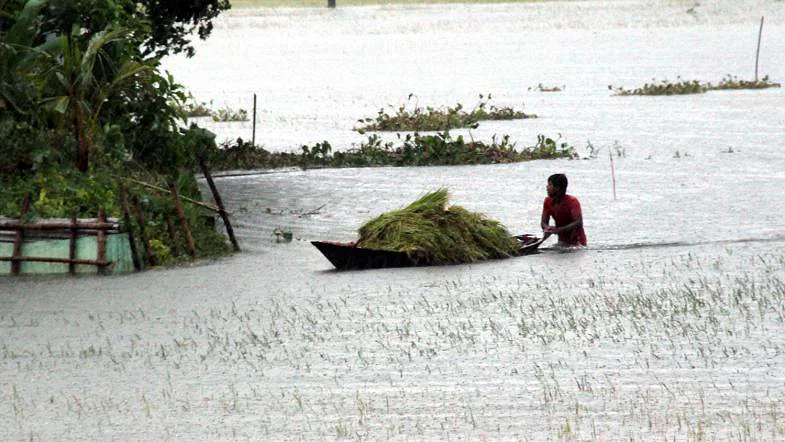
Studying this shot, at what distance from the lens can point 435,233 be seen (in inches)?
583

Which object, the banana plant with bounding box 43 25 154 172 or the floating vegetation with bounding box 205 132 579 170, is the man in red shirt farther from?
the floating vegetation with bounding box 205 132 579 170

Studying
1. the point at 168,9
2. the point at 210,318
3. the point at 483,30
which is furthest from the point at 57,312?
the point at 483,30

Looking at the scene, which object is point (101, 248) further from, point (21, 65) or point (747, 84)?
point (747, 84)

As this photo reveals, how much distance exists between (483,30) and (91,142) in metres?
60.7

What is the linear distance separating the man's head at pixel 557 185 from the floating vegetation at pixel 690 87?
2429 cm

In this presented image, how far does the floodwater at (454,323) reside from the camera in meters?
8.77

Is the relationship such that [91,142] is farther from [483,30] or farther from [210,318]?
[483,30]

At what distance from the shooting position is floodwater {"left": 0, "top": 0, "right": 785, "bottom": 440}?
28.8 ft

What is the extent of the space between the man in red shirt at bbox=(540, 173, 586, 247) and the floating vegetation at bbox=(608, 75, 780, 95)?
23.8 m

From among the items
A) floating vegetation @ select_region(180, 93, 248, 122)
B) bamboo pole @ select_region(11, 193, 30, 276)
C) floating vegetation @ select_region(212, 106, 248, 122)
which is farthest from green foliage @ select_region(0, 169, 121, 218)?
floating vegetation @ select_region(212, 106, 248, 122)

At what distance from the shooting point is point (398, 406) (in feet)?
29.6

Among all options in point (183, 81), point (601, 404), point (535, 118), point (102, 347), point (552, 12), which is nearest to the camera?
point (601, 404)

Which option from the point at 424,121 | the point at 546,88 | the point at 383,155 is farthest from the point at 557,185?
the point at 546,88

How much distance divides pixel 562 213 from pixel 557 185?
471 mm
